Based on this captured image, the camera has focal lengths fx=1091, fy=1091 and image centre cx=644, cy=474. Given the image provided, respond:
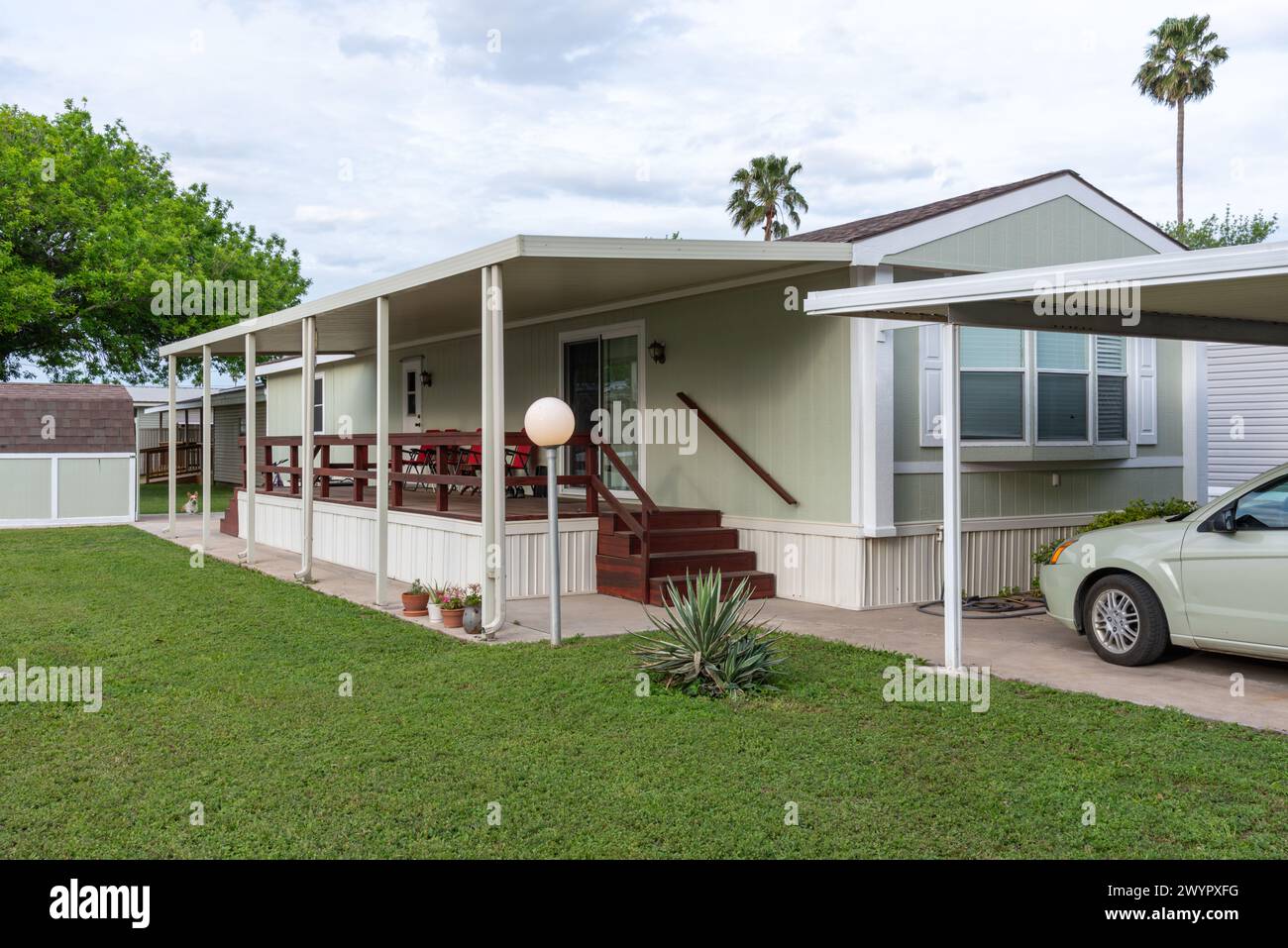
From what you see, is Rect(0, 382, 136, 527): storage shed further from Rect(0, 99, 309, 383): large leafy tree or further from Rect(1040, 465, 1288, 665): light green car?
Rect(1040, 465, 1288, 665): light green car

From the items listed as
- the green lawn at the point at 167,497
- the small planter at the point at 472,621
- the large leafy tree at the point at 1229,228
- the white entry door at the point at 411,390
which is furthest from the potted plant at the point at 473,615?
the large leafy tree at the point at 1229,228

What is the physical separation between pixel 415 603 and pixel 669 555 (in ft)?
7.00

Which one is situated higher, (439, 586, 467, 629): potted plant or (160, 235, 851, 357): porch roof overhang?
(160, 235, 851, 357): porch roof overhang

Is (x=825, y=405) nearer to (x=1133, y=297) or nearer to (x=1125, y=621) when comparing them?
(x=1133, y=297)

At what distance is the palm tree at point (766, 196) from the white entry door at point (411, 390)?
66.7ft

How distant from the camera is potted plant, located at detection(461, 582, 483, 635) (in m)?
8.01

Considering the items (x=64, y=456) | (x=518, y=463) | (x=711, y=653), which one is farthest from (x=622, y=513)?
(x=64, y=456)

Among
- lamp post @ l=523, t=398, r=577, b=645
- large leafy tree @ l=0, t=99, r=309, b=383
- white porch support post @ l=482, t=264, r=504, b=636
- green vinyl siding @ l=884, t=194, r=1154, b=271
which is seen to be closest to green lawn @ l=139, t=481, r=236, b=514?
large leafy tree @ l=0, t=99, r=309, b=383

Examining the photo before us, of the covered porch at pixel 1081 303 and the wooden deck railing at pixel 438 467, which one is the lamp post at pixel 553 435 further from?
the covered porch at pixel 1081 303

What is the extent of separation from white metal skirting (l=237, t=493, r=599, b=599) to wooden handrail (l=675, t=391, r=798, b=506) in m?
1.40

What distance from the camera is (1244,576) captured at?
19.7ft

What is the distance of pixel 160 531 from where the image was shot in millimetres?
16359
